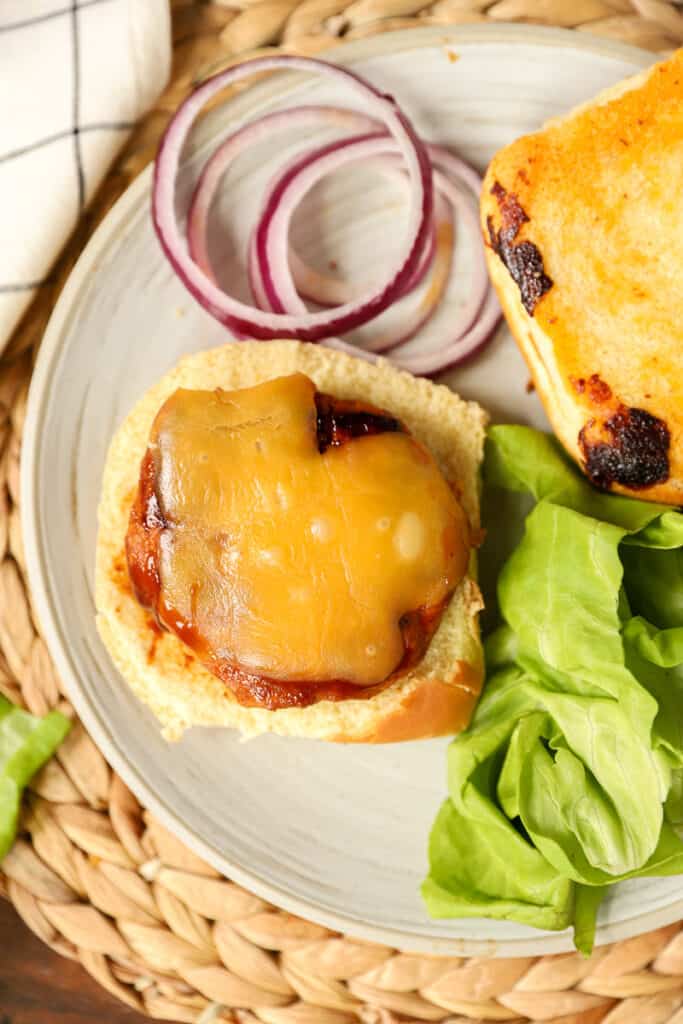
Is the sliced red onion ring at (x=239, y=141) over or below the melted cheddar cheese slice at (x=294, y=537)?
over

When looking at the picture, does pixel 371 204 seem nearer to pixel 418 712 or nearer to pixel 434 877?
pixel 418 712

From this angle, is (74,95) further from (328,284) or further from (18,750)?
(18,750)

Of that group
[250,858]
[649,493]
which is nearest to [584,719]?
[649,493]

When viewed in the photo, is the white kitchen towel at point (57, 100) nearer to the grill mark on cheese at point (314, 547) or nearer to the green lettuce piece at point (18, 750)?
the grill mark on cheese at point (314, 547)

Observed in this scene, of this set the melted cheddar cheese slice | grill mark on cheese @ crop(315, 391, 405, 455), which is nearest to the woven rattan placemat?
the melted cheddar cheese slice

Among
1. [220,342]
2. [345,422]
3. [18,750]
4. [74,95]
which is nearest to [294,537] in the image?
[345,422]

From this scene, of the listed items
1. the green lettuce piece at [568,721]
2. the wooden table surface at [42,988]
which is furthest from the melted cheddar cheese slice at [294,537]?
the wooden table surface at [42,988]
